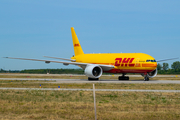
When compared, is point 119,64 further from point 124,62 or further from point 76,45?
point 76,45

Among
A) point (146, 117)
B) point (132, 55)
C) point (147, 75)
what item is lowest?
point (146, 117)

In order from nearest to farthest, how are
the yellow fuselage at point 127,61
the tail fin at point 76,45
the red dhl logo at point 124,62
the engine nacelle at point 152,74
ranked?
1. the yellow fuselage at point 127,61
2. the red dhl logo at point 124,62
3. the engine nacelle at point 152,74
4. the tail fin at point 76,45

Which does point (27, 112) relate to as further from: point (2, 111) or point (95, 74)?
point (95, 74)

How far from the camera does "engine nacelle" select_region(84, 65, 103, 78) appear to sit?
42.1 metres

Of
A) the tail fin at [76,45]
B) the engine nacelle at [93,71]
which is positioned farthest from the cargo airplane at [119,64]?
the tail fin at [76,45]

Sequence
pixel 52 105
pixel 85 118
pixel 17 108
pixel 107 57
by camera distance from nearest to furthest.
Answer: pixel 85 118, pixel 17 108, pixel 52 105, pixel 107 57

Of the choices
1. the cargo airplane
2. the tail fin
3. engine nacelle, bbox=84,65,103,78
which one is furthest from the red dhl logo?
the tail fin

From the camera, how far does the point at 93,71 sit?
145 feet

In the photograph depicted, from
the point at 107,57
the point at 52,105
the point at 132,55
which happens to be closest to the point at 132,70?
the point at 132,55

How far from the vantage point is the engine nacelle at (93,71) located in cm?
4210

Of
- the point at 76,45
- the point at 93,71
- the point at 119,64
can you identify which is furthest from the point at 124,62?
the point at 76,45

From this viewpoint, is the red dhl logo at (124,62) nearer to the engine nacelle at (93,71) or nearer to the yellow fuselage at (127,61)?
the yellow fuselage at (127,61)

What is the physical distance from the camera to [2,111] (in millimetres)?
13914

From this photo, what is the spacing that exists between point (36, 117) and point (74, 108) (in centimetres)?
293
